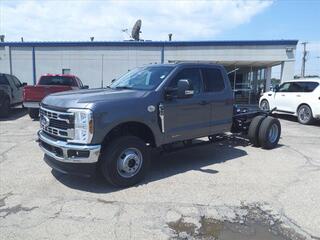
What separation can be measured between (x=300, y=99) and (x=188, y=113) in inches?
373

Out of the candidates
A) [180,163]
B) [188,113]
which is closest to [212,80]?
[188,113]

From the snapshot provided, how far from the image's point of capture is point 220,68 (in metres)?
8.20

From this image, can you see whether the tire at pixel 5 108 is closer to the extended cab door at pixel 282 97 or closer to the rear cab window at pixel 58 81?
the rear cab window at pixel 58 81

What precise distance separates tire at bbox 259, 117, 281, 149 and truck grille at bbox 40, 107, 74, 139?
206 inches

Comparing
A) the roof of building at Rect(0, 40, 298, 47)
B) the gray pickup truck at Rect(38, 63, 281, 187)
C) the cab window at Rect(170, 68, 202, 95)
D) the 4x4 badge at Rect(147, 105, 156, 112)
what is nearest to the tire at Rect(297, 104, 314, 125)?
the gray pickup truck at Rect(38, 63, 281, 187)

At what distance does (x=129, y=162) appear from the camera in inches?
244

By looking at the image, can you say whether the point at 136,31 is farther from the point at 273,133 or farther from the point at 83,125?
the point at 83,125

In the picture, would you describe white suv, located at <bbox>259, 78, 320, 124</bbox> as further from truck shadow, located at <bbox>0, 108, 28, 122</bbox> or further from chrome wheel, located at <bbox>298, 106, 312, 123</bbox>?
truck shadow, located at <bbox>0, 108, 28, 122</bbox>

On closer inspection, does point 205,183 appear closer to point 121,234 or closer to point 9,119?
point 121,234

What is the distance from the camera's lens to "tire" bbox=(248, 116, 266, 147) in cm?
926

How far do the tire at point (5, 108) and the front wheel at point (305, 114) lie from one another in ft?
40.1

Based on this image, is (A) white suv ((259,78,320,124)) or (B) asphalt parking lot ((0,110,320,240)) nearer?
(B) asphalt parking lot ((0,110,320,240))

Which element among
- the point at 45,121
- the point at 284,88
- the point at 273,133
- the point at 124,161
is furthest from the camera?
the point at 284,88

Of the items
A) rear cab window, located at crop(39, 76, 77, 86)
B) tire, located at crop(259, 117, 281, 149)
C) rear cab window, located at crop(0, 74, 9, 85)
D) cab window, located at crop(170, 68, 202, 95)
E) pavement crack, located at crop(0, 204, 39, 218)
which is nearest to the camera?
pavement crack, located at crop(0, 204, 39, 218)
